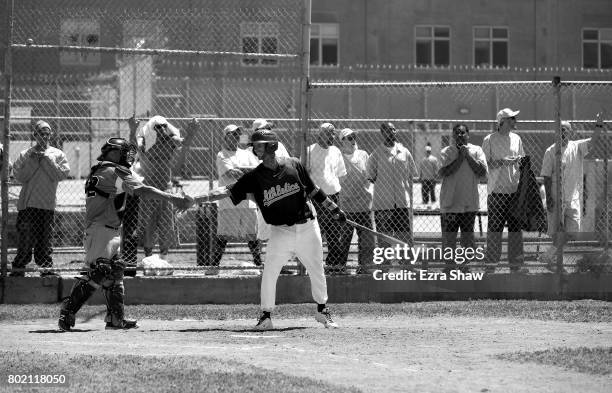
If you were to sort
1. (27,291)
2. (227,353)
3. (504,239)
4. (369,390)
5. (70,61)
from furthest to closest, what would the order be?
(70,61) < (504,239) < (27,291) < (227,353) < (369,390)

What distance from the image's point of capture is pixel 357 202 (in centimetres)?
1388

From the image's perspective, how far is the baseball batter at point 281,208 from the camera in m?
10.6

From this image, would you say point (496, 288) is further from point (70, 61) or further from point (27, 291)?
point (70, 61)

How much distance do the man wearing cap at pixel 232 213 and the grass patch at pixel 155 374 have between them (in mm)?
4914

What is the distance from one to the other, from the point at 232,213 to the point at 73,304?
11.0ft

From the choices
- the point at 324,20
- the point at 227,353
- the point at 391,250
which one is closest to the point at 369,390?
the point at 227,353

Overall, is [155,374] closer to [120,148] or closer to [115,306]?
[115,306]

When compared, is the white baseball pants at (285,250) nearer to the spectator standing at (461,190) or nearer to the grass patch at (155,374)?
the grass patch at (155,374)

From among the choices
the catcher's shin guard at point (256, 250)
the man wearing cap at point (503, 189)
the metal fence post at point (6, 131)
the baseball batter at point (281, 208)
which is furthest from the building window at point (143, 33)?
the man wearing cap at point (503, 189)

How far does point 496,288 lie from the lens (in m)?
13.4

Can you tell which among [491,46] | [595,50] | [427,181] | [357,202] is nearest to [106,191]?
[357,202]

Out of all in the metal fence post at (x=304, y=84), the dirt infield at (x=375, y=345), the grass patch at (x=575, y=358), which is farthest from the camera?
the metal fence post at (x=304, y=84)

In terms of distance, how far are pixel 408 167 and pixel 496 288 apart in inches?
73.7

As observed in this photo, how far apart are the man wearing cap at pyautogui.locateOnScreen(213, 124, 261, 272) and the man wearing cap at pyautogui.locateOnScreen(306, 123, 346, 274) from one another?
31.5 inches
